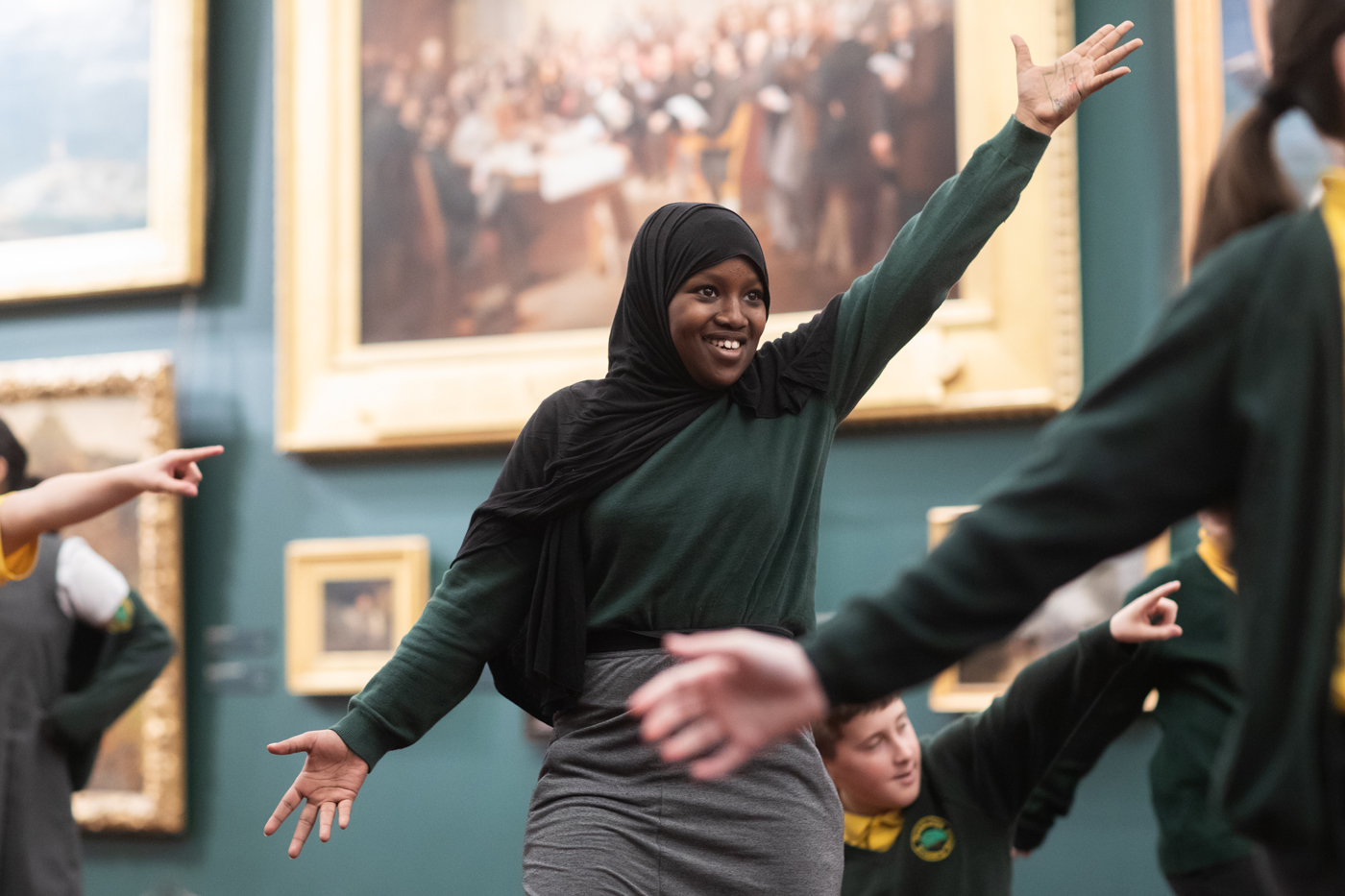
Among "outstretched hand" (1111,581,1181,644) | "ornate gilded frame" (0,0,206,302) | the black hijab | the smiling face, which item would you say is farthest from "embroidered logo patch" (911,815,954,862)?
"ornate gilded frame" (0,0,206,302)

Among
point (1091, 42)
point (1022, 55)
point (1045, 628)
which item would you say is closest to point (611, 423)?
point (1022, 55)

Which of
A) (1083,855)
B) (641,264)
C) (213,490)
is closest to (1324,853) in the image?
(641,264)

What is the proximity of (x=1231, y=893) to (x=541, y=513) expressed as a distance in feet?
5.06

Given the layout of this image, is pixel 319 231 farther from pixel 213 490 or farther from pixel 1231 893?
pixel 1231 893

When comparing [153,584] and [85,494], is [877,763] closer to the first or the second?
[85,494]

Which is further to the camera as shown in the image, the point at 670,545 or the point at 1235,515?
the point at 670,545

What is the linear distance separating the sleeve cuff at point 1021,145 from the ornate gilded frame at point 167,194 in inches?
138

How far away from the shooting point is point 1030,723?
8.71 ft

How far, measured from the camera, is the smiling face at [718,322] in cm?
222

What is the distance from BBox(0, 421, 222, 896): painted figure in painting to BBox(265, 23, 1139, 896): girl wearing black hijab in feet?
5.49

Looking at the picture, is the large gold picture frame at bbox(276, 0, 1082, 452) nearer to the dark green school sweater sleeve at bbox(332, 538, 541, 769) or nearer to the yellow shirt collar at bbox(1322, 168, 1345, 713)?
the dark green school sweater sleeve at bbox(332, 538, 541, 769)

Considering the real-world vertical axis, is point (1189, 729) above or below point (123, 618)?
below

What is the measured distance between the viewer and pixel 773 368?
2266mm

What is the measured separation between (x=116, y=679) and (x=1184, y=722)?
287 centimetres
